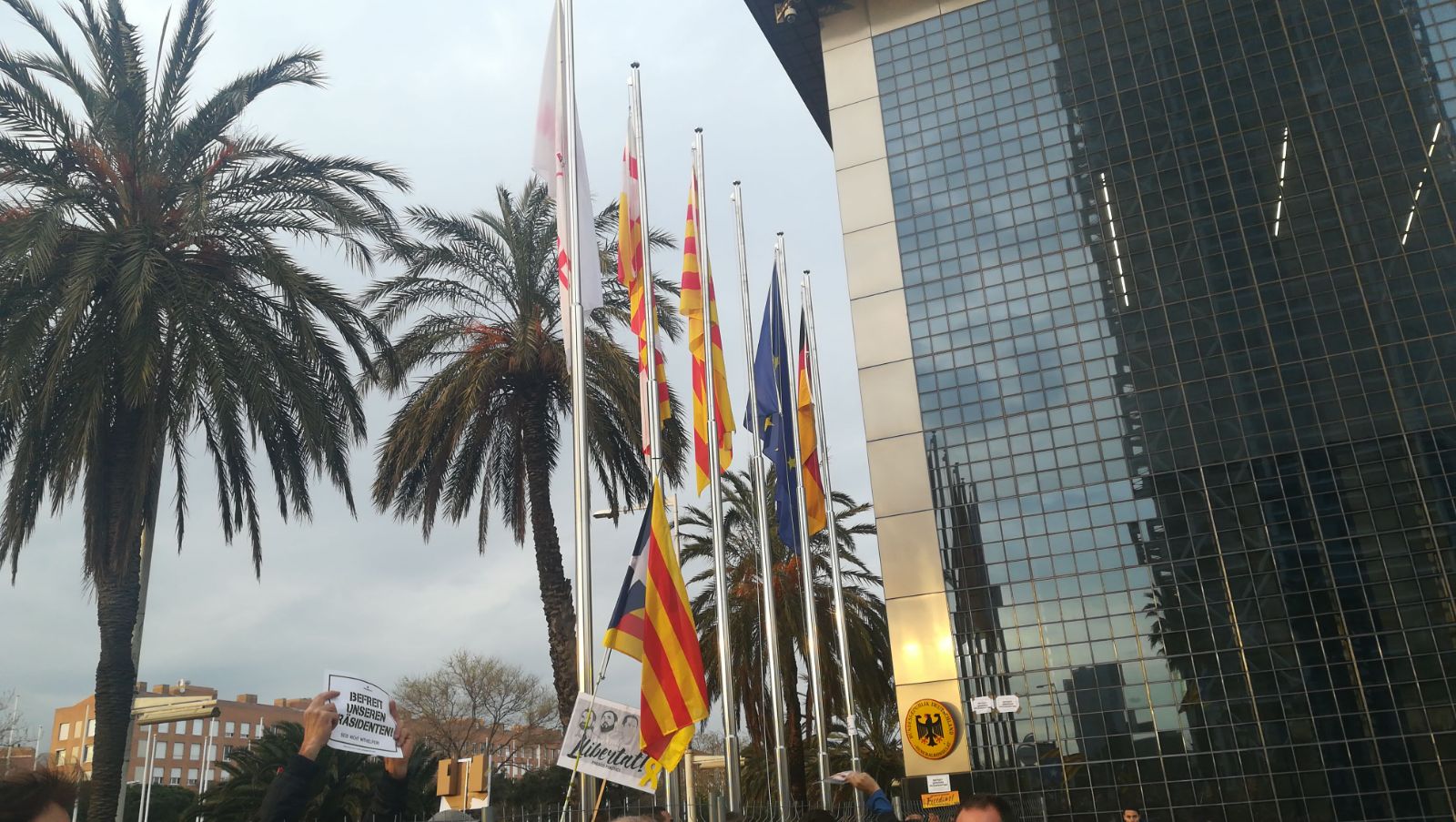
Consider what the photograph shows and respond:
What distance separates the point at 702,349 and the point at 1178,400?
1091 cm

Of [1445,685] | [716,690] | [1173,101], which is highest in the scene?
[1173,101]

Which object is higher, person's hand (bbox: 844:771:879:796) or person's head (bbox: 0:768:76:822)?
person's head (bbox: 0:768:76:822)

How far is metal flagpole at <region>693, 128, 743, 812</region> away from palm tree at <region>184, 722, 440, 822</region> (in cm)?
1183

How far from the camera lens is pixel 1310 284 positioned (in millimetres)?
20672

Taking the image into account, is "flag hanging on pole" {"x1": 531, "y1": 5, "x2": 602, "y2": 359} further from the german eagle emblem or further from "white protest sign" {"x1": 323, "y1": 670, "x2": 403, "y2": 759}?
the german eagle emblem

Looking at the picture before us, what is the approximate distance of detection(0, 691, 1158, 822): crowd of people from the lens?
3117 millimetres

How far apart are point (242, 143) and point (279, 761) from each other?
13.9 m

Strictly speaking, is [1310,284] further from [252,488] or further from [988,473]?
[252,488]

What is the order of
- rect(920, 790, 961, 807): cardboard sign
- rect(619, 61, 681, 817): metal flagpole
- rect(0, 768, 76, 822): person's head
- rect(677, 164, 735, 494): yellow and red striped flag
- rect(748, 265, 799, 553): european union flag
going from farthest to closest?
rect(920, 790, 961, 807): cardboard sign < rect(748, 265, 799, 553): european union flag < rect(677, 164, 735, 494): yellow and red striped flag < rect(619, 61, 681, 817): metal flagpole < rect(0, 768, 76, 822): person's head

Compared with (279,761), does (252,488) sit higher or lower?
higher

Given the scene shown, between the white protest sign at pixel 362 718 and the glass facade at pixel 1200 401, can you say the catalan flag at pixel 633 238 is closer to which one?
the white protest sign at pixel 362 718

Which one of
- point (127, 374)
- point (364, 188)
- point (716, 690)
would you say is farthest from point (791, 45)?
point (127, 374)

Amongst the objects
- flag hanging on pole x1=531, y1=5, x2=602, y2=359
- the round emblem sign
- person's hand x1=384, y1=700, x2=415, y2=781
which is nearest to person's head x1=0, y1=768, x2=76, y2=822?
person's hand x1=384, y1=700, x2=415, y2=781

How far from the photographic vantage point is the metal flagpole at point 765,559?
49.1 ft
